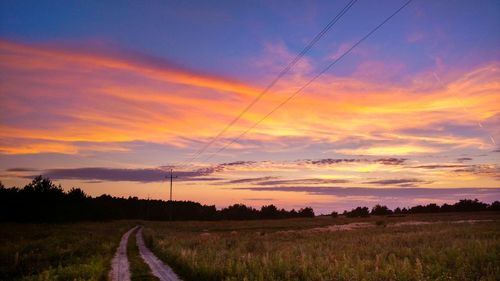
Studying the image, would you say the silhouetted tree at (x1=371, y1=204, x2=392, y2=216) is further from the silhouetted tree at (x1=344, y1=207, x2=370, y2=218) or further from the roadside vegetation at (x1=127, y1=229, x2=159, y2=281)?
the roadside vegetation at (x1=127, y1=229, x2=159, y2=281)

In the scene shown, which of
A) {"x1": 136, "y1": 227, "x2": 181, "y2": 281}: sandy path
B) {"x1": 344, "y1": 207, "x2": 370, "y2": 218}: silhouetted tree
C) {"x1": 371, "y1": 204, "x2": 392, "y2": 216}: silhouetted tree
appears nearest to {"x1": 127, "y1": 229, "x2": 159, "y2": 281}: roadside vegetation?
{"x1": 136, "y1": 227, "x2": 181, "y2": 281}: sandy path

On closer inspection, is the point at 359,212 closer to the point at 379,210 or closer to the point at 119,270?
the point at 379,210

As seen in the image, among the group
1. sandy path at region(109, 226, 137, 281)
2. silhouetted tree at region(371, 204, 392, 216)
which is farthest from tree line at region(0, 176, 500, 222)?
sandy path at region(109, 226, 137, 281)

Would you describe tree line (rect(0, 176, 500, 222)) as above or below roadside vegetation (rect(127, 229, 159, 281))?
above

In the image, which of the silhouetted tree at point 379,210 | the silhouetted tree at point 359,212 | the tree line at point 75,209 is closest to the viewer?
the tree line at point 75,209

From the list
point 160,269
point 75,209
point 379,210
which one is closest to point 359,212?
point 379,210

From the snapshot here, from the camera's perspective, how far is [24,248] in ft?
119

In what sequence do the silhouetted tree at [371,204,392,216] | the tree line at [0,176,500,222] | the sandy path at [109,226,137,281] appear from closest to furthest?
the sandy path at [109,226,137,281], the tree line at [0,176,500,222], the silhouetted tree at [371,204,392,216]

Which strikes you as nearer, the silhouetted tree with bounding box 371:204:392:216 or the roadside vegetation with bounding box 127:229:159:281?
the roadside vegetation with bounding box 127:229:159:281

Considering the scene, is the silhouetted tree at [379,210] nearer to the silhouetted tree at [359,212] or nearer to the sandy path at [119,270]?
the silhouetted tree at [359,212]

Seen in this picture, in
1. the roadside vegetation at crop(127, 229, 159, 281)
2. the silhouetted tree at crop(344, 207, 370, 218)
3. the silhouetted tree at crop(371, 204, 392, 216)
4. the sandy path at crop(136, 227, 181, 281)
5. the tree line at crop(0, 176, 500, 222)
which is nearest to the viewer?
the roadside vegetation at crop(127, 229, 159, 281)

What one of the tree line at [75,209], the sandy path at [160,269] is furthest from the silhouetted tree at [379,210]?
the sandy path at [160,269]

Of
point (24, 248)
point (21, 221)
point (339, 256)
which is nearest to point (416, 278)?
point (339, 256)

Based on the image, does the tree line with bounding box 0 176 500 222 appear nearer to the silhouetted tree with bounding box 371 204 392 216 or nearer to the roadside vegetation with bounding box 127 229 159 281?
the silhouetted tree with bounding box 371 204 392 216
